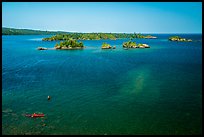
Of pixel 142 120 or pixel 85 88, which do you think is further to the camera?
pixel 85 88

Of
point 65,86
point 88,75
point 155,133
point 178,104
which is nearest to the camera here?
point 155,133

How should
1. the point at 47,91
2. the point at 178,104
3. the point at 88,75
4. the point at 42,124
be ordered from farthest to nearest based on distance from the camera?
the point at 88,75, the point at 47,91, the point at 178,104, the point at 42,124

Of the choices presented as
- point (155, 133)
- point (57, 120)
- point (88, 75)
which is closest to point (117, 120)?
point (155, 133)

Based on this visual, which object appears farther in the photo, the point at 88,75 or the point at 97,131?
the point at 88,75

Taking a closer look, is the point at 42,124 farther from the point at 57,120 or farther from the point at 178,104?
the point at 178,104

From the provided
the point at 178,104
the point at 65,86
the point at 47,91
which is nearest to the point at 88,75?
the point at 65,86

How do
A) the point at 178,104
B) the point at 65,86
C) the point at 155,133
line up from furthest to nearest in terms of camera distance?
the point at 65,86 < the point at 178,104 < the point at 155,133

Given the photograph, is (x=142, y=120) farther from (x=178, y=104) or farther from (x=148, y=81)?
(x=148, y=81)

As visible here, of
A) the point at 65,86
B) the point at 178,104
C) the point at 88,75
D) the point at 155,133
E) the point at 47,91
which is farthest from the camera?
the point at 88,75
